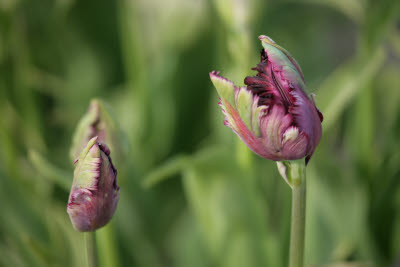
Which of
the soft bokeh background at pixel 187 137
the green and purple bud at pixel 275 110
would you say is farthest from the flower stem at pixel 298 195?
the soft bokeh background at pixel 187 137

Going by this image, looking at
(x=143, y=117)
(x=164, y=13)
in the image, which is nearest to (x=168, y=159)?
(x=143, y=117)

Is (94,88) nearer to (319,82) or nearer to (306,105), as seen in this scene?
(319,82)

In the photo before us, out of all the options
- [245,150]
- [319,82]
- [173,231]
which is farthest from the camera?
[319,82]

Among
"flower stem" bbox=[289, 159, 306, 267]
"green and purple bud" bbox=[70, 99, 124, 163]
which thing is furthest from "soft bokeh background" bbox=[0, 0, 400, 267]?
"flower stem" bbox=[289, 159, 306, 267]

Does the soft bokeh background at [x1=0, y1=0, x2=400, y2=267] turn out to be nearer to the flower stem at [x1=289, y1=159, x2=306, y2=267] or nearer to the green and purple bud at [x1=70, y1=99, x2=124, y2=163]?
the green and purple bud at [x1=70, y1=99, x2=124, y2=163]

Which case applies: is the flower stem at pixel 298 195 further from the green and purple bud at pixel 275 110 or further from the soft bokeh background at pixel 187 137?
the soft bokeh background at pixel 187 137
